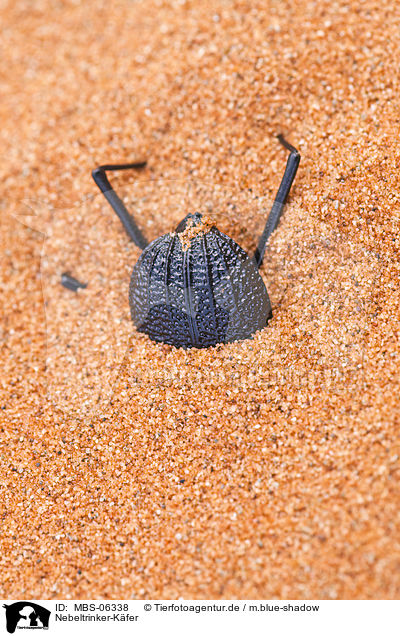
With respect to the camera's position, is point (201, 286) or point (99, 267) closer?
point (201, 286)

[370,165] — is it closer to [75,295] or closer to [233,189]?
[233,189]

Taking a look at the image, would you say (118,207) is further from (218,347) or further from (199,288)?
(218,347)

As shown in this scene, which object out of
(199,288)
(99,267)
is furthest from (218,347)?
(99,267)

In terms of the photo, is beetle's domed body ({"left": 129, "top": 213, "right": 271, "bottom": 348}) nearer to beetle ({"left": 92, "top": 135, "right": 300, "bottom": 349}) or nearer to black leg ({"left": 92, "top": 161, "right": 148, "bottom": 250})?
beetle ({"left": 92, "top": 135, "right": 300, "bottom": 349})

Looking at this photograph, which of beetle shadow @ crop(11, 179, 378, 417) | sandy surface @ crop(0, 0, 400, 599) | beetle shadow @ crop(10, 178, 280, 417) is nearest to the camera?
sandy surface @ crop(0, 0, 400, 599)
